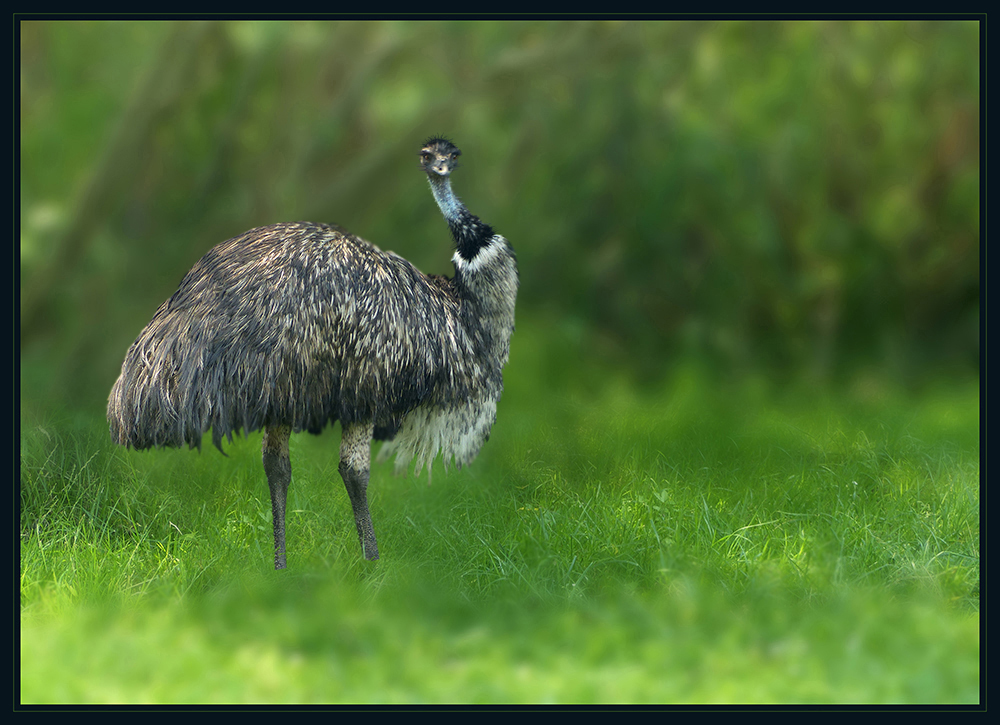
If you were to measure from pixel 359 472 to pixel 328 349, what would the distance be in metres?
0.66

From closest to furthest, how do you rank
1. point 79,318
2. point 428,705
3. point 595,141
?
point 428,705 → point 79,318 → point 595,141

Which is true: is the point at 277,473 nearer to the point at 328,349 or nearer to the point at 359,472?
the point at 359,472

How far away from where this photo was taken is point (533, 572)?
4.70 metres

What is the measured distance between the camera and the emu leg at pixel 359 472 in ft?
15.8

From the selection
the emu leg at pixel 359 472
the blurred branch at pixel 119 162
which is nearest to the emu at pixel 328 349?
the emu leg at pixel 359 472

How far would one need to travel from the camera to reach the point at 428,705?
3752mm

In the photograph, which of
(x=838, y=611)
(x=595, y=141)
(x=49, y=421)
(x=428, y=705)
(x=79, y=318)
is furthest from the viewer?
(x=595, y=141)

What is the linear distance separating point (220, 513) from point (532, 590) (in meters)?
1.82

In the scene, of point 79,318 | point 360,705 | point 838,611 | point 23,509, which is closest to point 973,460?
point 838,611

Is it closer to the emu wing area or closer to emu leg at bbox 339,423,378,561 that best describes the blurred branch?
the emu wing area

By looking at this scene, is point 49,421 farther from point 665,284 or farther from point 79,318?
point 665,284

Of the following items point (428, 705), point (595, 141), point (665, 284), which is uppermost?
point (595, 141)

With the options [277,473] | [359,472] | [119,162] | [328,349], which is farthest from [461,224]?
[119,162]

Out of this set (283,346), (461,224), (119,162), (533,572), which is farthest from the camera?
(119,162)
